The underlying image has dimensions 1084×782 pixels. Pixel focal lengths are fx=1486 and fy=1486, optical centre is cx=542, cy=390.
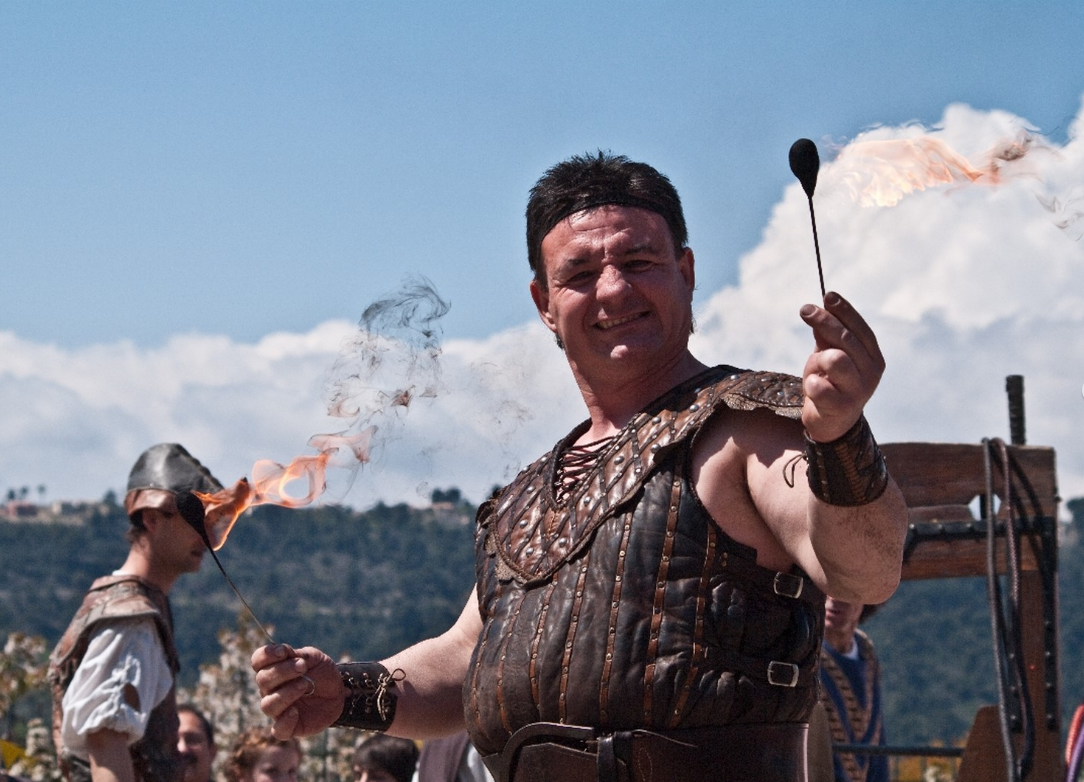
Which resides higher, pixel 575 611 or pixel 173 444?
pixel 173 444

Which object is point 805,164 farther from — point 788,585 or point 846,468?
point 788,585

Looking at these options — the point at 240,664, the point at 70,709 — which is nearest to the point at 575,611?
the point at 70,709

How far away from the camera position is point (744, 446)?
2826 millimetres

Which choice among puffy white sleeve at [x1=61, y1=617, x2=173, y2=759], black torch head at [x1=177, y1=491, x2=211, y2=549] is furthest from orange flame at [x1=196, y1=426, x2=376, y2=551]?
puffy white sleeve at [x1=61, y1=617, x2=173, y2=759]

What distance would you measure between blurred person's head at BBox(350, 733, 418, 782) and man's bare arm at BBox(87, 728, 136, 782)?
Answer: 119cm

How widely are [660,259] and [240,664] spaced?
11211 millimetres

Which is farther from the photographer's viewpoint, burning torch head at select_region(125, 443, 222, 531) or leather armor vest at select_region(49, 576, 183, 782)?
burning torch head at select_region(125, 443, 222, 531)

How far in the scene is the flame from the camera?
2791mm

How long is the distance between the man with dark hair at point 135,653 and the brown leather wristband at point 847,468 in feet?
9.42

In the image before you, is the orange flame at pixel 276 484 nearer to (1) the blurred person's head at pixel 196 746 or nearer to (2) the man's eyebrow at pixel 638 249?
(2) the man's eyebrow at pixel 638 249

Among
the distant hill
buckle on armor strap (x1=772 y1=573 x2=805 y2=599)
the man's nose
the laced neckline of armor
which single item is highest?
the distant hill

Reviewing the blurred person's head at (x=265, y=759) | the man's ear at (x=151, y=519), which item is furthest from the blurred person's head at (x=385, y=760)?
the man's ear at (x=151, y=519)

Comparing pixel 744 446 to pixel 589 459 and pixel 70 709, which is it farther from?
pixel 70 709

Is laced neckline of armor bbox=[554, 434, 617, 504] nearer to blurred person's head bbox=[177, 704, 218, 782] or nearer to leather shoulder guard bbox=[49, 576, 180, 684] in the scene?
leather shoulder guard bbox=[49, 576, 180, 684]
